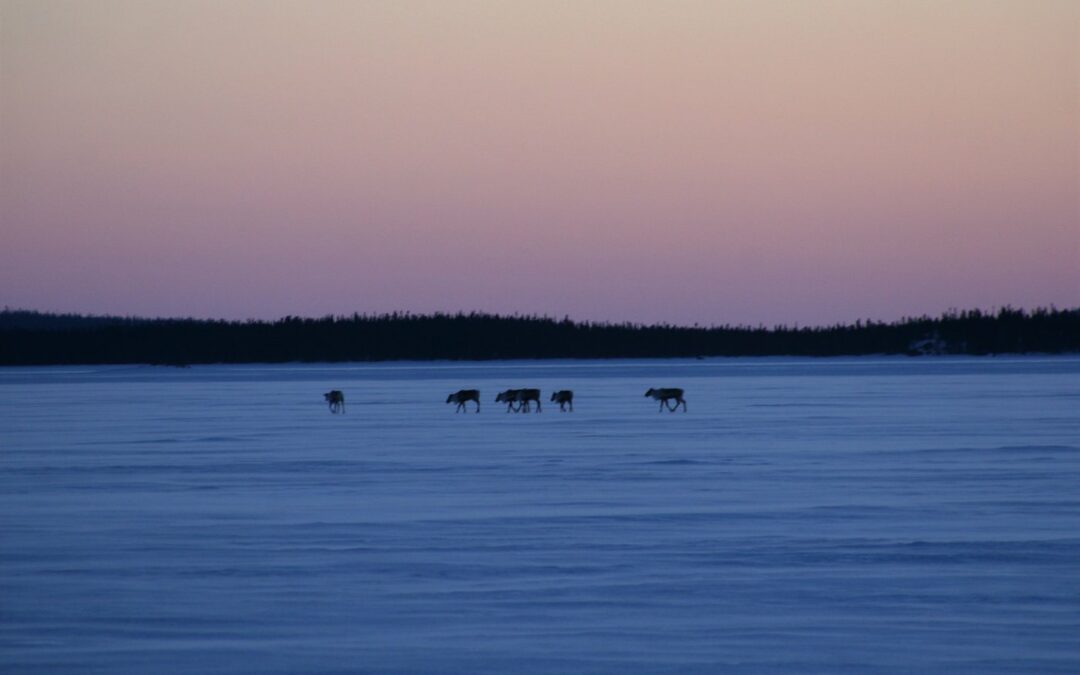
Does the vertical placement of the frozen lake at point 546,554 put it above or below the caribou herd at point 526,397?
below

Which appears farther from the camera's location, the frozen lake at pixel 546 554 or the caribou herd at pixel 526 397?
A: the caribou herd at pixel 526 397

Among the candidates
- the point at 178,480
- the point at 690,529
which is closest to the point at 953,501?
the point at 690,529

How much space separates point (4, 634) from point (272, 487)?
6.40 metres

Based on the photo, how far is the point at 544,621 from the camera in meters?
7.16

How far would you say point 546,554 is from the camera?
9156 mm

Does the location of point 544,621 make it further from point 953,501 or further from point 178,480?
point 178,480

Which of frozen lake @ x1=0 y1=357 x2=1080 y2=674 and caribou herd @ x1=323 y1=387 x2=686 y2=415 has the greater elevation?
caribou herd @ x1=323 y1=387 x2=686 y2=415

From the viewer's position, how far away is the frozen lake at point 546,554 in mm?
6617

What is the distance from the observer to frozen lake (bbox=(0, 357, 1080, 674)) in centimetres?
662

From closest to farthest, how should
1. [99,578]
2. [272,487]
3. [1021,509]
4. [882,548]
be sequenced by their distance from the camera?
[99,578]
[882,548]
[1021,509]
[272,487]

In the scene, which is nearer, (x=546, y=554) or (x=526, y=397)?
(x=546, y=554)

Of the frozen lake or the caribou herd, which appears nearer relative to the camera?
the frozen lake

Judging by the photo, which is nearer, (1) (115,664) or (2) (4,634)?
(1) (115,664)

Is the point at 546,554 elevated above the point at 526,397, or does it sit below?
below
